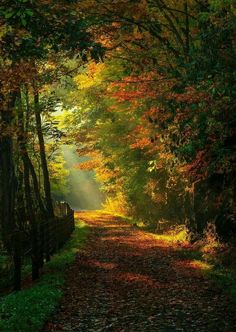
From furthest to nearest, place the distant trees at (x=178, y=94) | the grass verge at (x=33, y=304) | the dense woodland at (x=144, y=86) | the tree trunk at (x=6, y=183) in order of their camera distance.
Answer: the tree trunk at (x=6, y=183)
the distant trees at (x=178, y=94)
the dense woodland at (x=144, y=86)
the grass verge at (x=33, y=304)

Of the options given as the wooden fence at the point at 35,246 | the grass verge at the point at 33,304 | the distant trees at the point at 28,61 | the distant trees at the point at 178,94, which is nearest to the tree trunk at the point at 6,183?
the distant trees at the point at 28,61

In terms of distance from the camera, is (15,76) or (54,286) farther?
(15,76)

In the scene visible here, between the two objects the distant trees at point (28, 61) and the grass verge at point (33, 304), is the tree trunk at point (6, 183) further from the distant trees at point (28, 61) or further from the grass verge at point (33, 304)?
the grass verge at point (33, 304)

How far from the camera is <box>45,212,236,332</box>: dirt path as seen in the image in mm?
9055

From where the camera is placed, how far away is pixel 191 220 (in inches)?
848

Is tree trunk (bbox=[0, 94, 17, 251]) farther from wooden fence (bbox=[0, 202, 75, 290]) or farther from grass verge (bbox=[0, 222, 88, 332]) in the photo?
grass verge (bbox=[0, 222, 88, 332])

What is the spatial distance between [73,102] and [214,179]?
20.8 m

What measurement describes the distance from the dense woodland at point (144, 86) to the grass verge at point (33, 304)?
41.6 inches

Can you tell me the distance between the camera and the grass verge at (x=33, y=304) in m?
8.66

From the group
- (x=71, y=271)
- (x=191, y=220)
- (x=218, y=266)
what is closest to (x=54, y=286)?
(x=71, y=271)

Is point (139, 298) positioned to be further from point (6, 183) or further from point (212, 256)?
point (6, 183)

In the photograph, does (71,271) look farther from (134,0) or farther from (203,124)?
(134,0)

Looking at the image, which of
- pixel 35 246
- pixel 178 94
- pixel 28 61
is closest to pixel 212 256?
pixel 35 246

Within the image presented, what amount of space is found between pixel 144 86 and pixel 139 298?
7.39 metres
